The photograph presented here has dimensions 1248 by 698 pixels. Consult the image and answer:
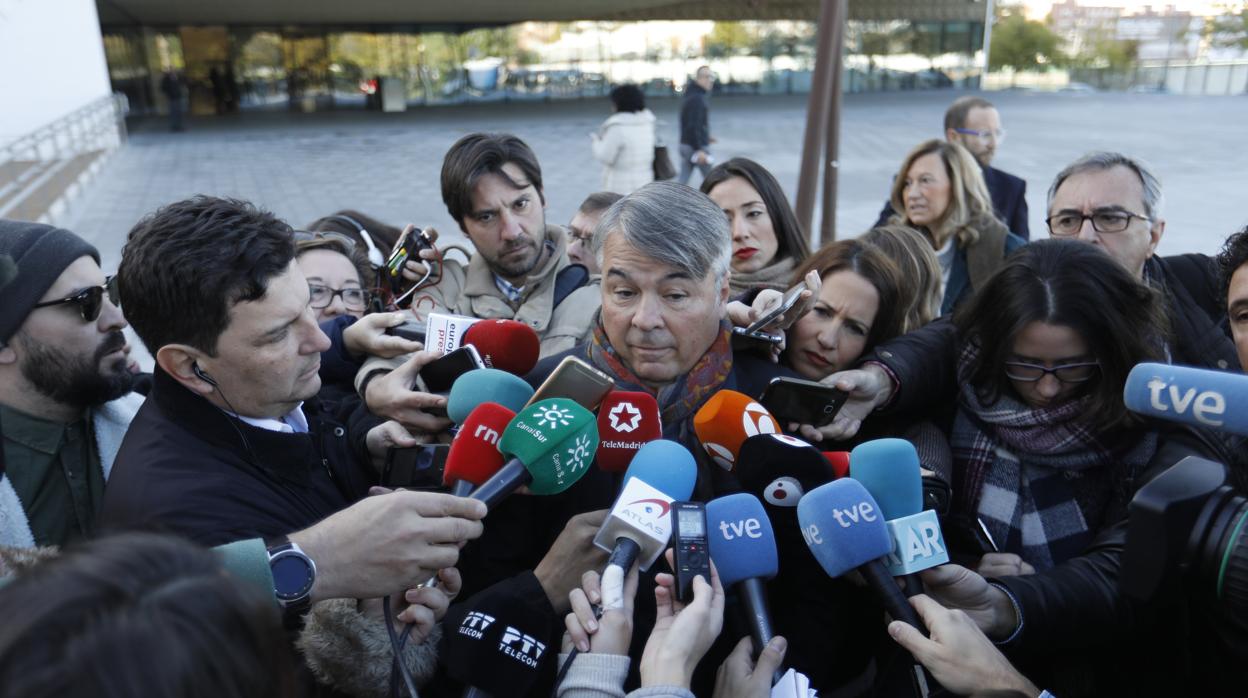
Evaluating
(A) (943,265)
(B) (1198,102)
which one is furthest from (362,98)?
(A) (943,265)

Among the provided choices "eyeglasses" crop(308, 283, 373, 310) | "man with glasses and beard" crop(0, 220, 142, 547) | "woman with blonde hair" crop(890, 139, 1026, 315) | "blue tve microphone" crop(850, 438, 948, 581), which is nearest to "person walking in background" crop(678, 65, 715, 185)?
"woman with blonde hair" crop(890, 139, 1026, 315)

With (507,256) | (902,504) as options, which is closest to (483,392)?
(902,504)

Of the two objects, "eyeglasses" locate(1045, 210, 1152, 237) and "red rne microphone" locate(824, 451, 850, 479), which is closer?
"red rne microphone" locate(824, 451, 850, 479)

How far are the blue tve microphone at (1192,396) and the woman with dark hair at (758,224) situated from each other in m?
2.05

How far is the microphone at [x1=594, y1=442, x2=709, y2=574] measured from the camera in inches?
58.4

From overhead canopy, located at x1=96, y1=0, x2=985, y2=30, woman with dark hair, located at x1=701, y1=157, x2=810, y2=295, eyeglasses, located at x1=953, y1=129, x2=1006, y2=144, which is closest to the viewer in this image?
woman with dark hair, located at x1=701, y1=157, x2=810, y2=295

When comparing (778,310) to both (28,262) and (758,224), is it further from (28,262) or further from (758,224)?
(28,262)

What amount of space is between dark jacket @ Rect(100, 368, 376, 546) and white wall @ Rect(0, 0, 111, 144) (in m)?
11.5

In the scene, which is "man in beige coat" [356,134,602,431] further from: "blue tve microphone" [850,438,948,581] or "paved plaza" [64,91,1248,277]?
"paved plaza" [64,91,1248,277]

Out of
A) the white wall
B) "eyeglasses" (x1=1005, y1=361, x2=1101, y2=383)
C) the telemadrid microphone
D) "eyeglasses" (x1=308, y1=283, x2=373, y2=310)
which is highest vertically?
the white wall

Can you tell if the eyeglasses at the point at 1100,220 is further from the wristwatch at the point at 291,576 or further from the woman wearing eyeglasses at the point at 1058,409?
the wristwatch at the point at 291,576

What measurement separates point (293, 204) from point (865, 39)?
24.6m

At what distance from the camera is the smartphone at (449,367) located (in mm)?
1989

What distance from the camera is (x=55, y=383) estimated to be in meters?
2.02
